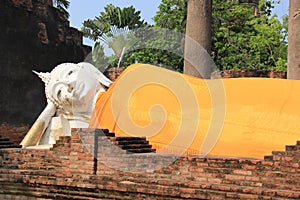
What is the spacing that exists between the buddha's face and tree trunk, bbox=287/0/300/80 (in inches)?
133

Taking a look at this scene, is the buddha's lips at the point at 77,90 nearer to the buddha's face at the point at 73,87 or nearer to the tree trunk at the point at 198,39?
the buddha's face at the point at 73,87

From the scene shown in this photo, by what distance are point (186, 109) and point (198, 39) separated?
2.82m

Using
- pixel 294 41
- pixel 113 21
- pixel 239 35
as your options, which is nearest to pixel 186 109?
pixel 294 41

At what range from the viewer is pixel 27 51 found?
38.7 feet

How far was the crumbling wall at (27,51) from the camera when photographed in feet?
37.0

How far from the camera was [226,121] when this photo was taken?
6273 millimetres

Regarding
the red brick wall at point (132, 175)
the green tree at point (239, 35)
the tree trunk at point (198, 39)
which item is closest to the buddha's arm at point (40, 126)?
the red brick wall at point (132, 175)

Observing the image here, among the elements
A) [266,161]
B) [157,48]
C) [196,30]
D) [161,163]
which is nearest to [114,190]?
[161,163]

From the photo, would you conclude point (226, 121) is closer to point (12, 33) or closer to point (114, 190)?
point (114, 190)

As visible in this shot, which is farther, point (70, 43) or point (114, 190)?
point (70, 43)

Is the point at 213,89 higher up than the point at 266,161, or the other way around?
the point at 213,89

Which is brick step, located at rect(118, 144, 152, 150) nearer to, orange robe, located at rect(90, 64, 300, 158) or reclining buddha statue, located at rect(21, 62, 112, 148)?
orange robe, located at rect(90, 64, 300, 158)

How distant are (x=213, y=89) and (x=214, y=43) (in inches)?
417

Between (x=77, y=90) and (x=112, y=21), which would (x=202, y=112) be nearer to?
(x=77, y=90)
